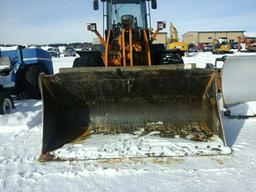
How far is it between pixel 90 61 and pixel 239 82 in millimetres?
3033

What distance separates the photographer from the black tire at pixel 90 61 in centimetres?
631

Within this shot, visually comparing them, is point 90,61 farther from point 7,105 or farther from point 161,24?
point 7,105

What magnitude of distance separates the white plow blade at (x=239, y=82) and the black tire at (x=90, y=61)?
259 centimetres

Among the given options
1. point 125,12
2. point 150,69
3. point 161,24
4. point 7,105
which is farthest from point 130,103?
point 7,105

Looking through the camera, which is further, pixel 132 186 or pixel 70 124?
pixel 70 124

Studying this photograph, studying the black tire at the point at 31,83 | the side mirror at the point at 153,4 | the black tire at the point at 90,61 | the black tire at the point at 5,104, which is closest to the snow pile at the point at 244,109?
the side mirror at the point at 153,4

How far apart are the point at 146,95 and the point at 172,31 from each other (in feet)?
87.7

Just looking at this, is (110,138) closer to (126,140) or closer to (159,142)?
(126,140)

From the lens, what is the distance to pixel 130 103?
4.46m

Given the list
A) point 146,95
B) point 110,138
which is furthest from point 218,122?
point 110,138

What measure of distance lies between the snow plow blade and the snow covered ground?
0.47 metres

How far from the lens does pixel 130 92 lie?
4355 millimetres

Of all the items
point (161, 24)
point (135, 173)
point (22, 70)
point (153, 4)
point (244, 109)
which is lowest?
point (135, 173)

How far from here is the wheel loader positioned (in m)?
3.86
